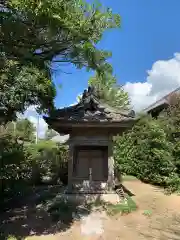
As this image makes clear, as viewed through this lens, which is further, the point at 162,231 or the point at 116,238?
the point at 162,231

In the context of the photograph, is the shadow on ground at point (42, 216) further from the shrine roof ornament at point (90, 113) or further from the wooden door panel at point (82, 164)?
the shrine roof ornament at point (90, 113)

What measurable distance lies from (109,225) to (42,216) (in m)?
2.33

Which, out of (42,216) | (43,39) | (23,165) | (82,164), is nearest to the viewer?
(43,39)

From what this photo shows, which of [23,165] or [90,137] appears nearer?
[23,165]

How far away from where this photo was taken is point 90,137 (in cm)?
1219

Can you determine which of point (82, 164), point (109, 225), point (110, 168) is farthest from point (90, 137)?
point (109, 225)

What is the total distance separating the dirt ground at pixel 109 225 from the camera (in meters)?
8.25

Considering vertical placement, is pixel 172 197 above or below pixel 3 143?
below

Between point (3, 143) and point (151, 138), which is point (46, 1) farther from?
point (151, 138)

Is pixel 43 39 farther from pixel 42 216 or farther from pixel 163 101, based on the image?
pixel 163 101

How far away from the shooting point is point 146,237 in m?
8.23

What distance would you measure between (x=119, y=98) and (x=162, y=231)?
2106 centimetres

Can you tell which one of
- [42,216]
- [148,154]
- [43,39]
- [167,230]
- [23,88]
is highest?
[43,39]

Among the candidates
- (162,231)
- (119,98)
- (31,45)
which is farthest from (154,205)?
(119,98)
